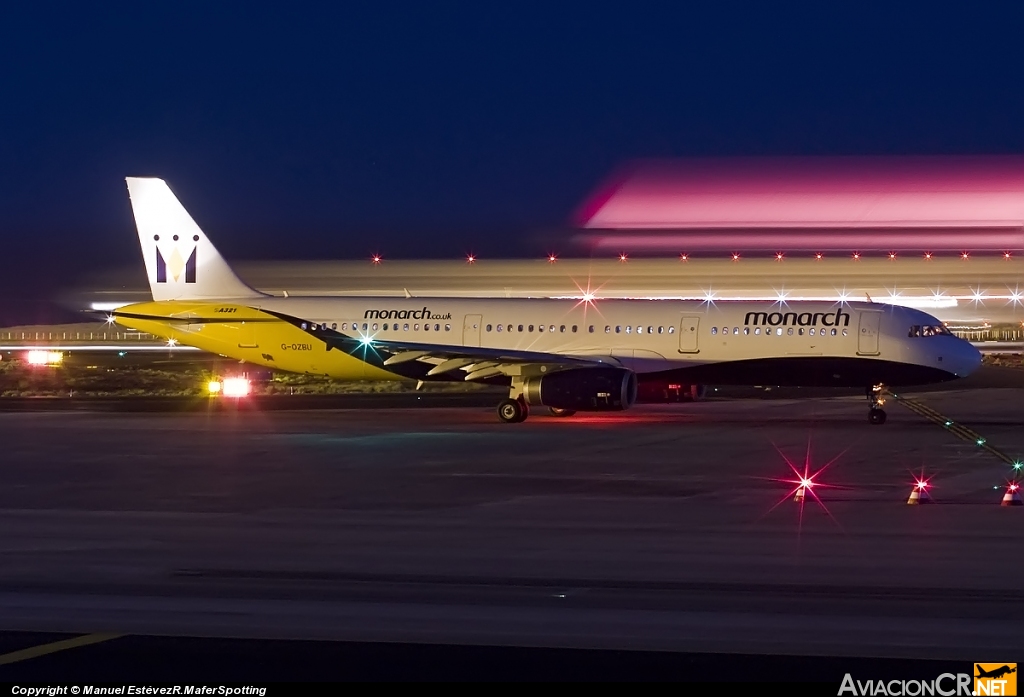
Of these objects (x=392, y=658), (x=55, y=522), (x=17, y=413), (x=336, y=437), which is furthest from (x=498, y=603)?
(x=17, y=413)

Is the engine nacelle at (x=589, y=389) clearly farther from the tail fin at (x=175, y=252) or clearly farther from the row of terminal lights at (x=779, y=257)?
the row of terminal lights at (x=779, y=257)

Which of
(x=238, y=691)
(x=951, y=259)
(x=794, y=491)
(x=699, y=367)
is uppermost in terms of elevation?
(x=951, y=259)

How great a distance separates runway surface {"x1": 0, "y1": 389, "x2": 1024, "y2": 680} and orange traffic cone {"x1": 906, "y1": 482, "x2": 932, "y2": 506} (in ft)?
0.89

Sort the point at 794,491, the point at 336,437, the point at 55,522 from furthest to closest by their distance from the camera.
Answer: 1. the point at 336,437
2. the point at 794,491
3. the point at 55,522

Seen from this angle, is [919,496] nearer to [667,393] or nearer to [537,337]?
[667,393]

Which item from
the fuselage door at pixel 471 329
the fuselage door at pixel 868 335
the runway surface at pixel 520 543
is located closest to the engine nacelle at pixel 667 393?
the fuselage door at pixel 471 329

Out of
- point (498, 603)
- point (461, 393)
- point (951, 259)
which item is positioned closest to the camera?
point (498, 603)

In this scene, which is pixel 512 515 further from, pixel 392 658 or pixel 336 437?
pixel 336 437

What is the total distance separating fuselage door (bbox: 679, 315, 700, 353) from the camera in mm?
32094

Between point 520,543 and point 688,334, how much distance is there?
18.9 m

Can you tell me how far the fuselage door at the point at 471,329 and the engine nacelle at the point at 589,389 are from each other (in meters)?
3.58

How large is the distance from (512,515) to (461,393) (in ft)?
93.1

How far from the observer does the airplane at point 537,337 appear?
31016 mm

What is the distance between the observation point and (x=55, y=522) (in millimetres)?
15250
